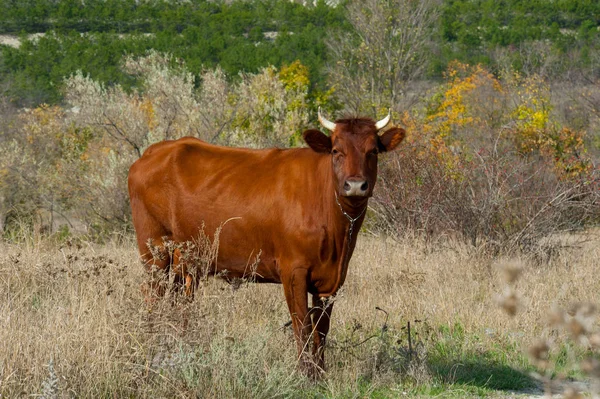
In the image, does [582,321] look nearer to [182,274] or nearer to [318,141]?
[318,141]

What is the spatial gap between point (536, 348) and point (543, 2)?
388 feet

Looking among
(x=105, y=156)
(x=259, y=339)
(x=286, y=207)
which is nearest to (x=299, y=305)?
(x=259, y=339)

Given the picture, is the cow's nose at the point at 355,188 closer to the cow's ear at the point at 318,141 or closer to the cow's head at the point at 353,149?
the cow's head at the point at 353,149

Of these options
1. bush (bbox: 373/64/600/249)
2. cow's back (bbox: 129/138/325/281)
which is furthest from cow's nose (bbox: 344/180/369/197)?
bush (bbox: 373/64/600/249)

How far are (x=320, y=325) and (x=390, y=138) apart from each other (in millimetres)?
1497

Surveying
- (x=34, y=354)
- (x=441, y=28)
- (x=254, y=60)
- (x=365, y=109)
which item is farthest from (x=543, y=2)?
(x=34, y=354)

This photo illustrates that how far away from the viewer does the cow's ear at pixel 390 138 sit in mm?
7041

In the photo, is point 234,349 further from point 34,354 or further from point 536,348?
point 536,348

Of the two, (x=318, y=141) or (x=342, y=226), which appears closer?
(x=342, y=226)

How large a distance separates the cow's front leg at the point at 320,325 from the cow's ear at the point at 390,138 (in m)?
1.23

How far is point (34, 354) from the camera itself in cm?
572

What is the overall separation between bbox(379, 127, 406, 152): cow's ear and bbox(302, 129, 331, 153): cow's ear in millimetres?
407

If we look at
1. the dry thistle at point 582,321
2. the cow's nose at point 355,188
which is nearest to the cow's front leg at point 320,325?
the cow's nose at point 355,188

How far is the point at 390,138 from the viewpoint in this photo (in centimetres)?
707
